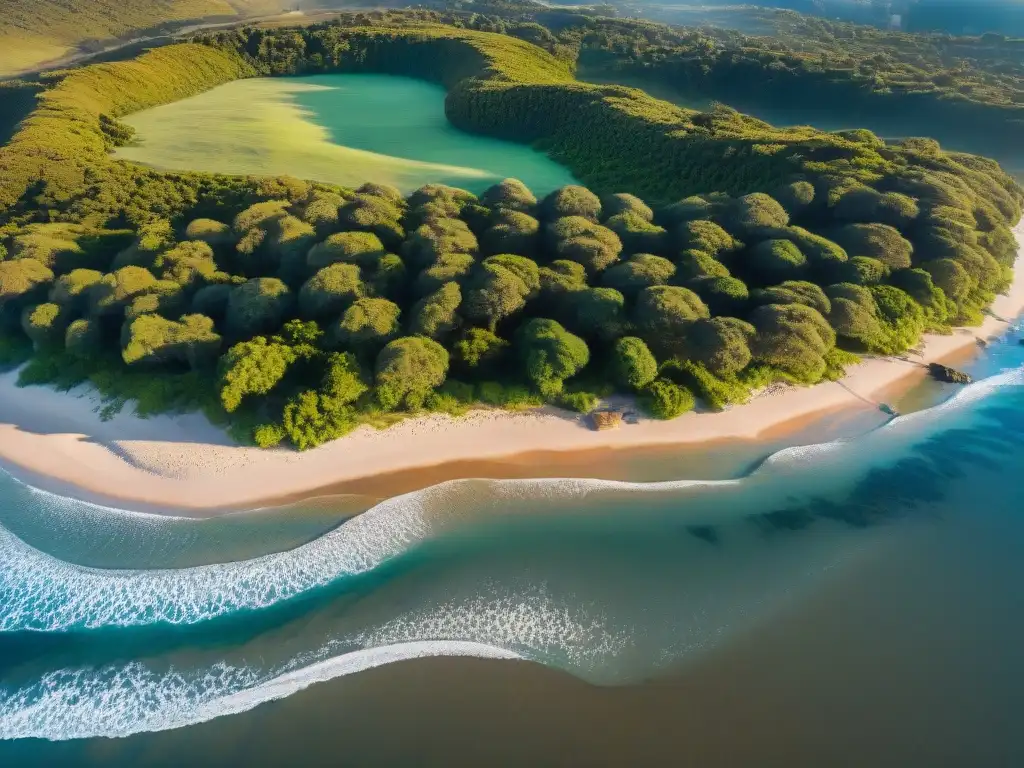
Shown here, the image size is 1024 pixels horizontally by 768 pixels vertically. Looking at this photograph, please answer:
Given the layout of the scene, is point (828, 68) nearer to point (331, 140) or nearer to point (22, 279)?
point (331, 140)

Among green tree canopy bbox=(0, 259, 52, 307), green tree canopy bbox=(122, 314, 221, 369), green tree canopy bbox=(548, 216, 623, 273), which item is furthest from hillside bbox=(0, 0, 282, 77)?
green tree canopy bbox=(548, 216, 623, 273)

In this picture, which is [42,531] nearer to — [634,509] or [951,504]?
[634,509]

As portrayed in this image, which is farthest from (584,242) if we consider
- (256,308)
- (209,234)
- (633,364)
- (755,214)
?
(209,234)

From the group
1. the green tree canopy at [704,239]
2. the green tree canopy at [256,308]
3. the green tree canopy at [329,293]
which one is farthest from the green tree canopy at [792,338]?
the green tree canopy at [256,308]

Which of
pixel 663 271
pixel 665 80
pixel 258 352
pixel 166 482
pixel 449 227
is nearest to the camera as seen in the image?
pixel 166 482

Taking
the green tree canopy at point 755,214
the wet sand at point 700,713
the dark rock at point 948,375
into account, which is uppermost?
the green tree canopy at point 755,214

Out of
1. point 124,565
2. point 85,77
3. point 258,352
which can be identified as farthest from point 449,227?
point 85,77

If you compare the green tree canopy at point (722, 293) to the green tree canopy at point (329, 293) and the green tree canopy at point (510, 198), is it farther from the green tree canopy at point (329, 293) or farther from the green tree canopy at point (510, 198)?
the green tree canopy at point (329, 293)
